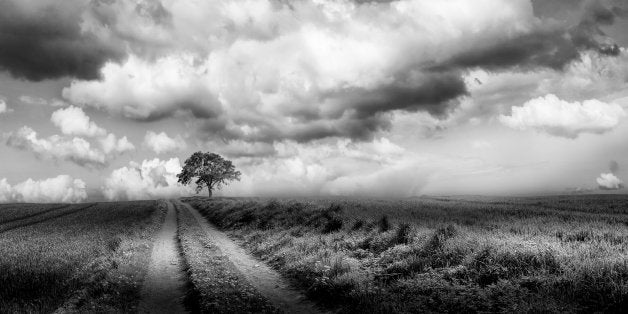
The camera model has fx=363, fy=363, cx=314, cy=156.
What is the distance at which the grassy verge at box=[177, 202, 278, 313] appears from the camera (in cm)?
1065

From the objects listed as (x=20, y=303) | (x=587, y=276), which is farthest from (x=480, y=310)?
(x=20, y=303)

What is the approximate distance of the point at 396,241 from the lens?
17297 millimetres

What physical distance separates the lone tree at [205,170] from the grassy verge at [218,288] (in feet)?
283

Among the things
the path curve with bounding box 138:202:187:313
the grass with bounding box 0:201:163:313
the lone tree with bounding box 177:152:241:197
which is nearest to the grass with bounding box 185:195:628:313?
the path curve with bounding box 138:202:187:313

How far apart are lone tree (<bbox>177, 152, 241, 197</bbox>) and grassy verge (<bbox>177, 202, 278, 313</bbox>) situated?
283 feet

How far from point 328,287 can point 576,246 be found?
9.11 meters

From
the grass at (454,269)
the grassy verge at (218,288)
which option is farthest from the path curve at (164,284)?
the grass at (454,269)

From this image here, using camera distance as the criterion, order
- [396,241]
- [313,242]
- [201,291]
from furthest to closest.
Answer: [313,242] < [396,241] < [201,291]

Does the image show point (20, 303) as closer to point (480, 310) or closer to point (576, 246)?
point (480, 310)

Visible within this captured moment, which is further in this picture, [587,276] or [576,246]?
[576,246]

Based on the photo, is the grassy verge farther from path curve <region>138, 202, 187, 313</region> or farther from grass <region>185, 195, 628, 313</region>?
grass <region>185, 195, 628, 313</region>

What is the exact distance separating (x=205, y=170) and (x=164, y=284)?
9185cm

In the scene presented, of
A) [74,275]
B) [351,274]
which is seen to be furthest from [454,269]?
[74,275]

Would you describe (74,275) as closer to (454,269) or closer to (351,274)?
(351,274)
